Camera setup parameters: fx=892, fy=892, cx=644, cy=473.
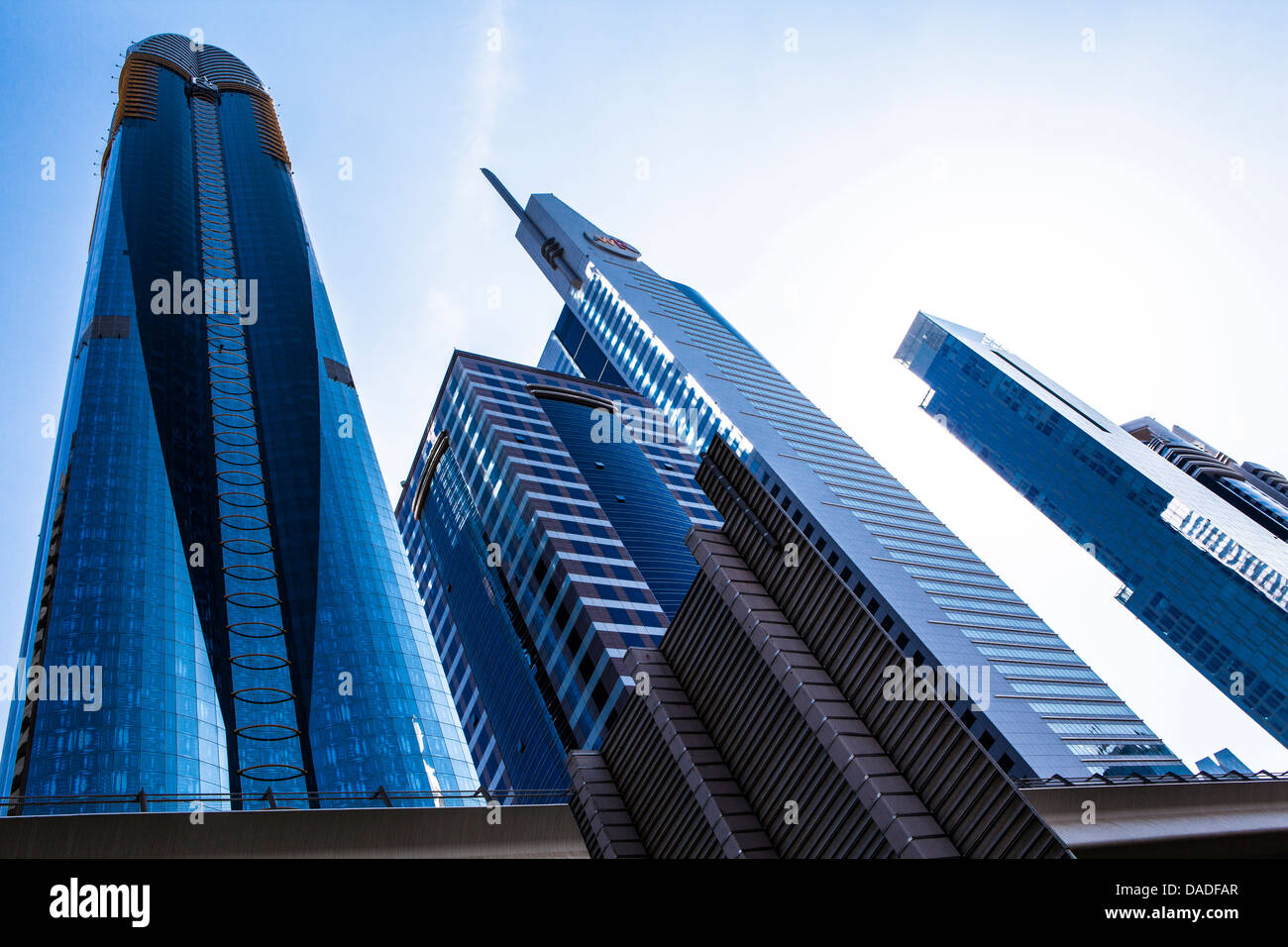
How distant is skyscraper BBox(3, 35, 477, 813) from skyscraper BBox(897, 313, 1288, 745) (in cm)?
11028

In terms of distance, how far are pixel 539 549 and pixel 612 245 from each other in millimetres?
117950

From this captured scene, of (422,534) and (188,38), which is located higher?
(188,38)

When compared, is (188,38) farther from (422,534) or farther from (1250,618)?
(1250,618)

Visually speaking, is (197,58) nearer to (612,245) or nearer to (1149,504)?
(612,245)

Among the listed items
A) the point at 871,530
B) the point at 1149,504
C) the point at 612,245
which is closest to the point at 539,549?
the point at 871,530

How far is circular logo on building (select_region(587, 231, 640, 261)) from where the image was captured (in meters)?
190

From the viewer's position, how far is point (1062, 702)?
99125 millimetres

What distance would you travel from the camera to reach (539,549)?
89812mm

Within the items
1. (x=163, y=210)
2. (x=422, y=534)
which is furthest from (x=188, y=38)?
(x=422, y=534)

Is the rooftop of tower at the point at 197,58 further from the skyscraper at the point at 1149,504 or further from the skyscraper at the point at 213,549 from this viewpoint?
the skyscraper at the point at 1149,504

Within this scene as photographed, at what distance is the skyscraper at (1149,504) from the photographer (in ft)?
416

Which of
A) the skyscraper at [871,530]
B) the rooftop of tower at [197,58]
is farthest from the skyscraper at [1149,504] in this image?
the rooftop of tower at [197,58]

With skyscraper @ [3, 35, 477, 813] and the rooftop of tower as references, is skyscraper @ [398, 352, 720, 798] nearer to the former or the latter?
skyscraper @ [3, 35, 477, 813]

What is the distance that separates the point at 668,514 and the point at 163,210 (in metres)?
82.3
